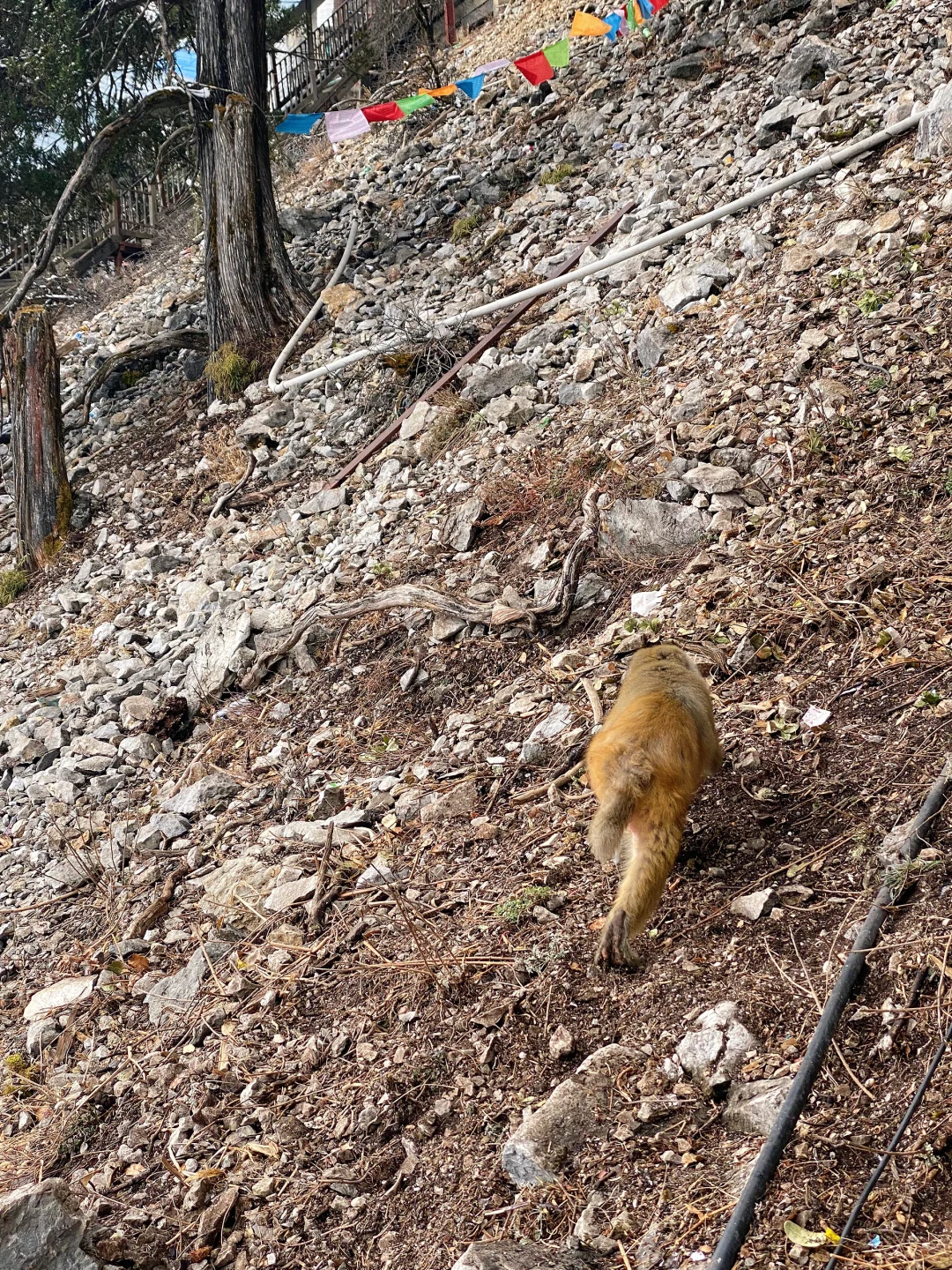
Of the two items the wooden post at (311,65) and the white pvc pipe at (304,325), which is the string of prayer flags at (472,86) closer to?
the white pvc pipe at (304,325)

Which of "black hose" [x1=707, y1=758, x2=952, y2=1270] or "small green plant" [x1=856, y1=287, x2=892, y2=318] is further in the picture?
"small green plant" [x1=856, y1=287, x2=892, y2=318]

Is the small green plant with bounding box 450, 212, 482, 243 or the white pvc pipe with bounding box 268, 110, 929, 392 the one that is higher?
the small green plant with bounding box 450, 212, 482, 243

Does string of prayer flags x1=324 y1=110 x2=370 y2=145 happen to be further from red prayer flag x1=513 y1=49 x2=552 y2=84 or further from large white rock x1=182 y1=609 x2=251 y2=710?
large white rock x1=182 y1=609 x2=251 y2=710

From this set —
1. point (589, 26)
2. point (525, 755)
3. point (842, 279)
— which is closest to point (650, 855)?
point (525, 755)

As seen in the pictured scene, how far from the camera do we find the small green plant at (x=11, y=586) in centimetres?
969

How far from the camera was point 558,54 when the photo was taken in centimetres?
1158

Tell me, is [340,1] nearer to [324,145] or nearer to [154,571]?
[324,145]

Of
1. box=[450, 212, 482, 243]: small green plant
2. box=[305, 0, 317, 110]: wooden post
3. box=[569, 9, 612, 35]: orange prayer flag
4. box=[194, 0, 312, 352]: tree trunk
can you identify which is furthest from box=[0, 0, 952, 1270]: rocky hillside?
box=[305, 0, 317, 110]: wooden post

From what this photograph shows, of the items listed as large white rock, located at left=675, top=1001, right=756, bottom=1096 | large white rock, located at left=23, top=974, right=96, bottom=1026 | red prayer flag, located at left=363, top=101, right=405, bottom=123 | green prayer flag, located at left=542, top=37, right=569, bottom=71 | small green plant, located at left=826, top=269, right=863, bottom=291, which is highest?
red prayer flag, located at left=363, top=101, right=405, bottom=123

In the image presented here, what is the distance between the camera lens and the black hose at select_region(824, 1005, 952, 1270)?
7.18 ft

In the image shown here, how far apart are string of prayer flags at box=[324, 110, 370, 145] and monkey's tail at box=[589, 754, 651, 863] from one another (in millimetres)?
10504

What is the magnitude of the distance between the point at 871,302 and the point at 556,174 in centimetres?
553

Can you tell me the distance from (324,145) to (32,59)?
517 centimetres

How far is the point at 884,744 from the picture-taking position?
353 cm
